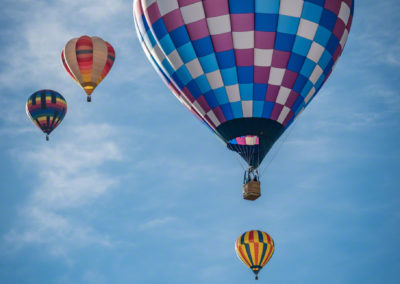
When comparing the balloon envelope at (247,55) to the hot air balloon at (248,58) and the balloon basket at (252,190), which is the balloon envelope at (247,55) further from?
the balloon basket at (252,190)

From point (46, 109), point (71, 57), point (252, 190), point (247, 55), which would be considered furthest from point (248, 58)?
point (46, 109)

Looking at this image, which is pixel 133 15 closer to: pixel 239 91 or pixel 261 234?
pixel 239 91

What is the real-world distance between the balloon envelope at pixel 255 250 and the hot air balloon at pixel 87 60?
7.77 meters

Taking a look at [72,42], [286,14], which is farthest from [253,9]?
[72,42]

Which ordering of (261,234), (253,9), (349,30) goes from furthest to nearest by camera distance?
(261,234), (349,30), (253,9)

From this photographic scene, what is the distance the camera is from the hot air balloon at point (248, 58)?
26.0 meters

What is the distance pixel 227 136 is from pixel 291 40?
9.95 ft

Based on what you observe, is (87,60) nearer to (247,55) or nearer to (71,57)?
(71,57)

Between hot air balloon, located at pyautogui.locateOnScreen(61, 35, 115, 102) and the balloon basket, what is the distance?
11130 mm

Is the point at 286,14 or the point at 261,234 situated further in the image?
the point at 261,234

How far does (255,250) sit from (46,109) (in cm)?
1002

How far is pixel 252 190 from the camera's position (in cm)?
2581

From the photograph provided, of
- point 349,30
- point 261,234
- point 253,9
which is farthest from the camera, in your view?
point 261,234

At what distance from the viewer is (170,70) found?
2716cm
